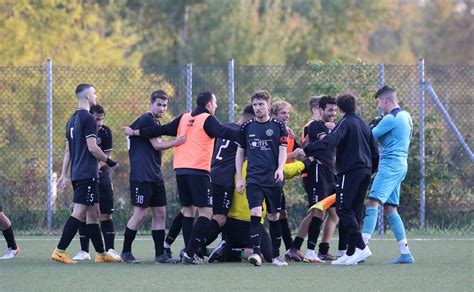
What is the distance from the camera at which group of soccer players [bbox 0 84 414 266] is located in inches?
456

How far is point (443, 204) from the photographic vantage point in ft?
54.5

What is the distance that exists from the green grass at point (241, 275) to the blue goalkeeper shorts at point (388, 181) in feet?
2.34

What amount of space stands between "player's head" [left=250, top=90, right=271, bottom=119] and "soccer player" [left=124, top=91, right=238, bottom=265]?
380 millimetres

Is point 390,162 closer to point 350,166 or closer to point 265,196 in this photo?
point 350,166

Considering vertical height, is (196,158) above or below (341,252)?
above

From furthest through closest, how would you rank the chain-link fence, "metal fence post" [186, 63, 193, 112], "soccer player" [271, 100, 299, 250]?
the chain-link fence
"metal fence post" [186, 63, 193, 112]
"soccer player" [271, 100, 299, 250]

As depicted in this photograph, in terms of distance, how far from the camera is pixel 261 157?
11.5m

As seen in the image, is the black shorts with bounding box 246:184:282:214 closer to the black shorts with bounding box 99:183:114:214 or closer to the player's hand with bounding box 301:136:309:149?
the player's hand with bounding box 301:136:309:149

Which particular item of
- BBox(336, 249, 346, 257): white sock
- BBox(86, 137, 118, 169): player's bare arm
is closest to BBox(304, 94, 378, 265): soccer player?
BBox(336, 249, 346, 257): white sock

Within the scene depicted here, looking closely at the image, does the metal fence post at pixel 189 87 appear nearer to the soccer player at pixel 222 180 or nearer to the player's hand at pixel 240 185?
the soccer player at pixel 222 180

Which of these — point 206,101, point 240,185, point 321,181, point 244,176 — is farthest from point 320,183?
point 206,101

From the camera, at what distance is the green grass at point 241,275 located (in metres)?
9.55

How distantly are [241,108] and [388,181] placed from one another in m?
5.40

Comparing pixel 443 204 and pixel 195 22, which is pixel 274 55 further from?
pixel 443 204
